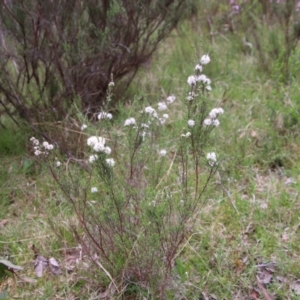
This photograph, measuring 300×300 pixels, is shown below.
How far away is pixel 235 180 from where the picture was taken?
9.93 ft

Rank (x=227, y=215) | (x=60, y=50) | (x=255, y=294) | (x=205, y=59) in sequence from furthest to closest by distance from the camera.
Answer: (x=60, y=50)
(x=227, y=215)
(x=255, y=294)
(x=205, y=59)

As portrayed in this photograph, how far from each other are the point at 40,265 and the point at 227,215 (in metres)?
1.03

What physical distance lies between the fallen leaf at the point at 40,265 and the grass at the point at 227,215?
4cm

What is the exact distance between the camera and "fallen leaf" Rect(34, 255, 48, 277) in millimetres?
2425

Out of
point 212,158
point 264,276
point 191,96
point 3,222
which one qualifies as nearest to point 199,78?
point 191,96

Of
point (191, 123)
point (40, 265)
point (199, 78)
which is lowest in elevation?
point (40, 265)

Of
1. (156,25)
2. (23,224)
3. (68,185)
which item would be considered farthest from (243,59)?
(68,185)

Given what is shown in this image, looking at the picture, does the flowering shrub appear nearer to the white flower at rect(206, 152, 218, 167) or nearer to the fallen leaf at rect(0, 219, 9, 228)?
the white flower at rect(206, 152, 218, 167)

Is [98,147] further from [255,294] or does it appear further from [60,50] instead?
[60,50]

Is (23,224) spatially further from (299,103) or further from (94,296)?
(299,103)

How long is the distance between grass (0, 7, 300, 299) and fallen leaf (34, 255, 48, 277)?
0.12 feet

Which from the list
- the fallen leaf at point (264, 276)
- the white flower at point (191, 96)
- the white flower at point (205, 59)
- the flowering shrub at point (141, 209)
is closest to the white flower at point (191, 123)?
the flowering shrub at point (141, 209)

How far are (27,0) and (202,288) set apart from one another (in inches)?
86.9

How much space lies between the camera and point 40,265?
246 centimetres
